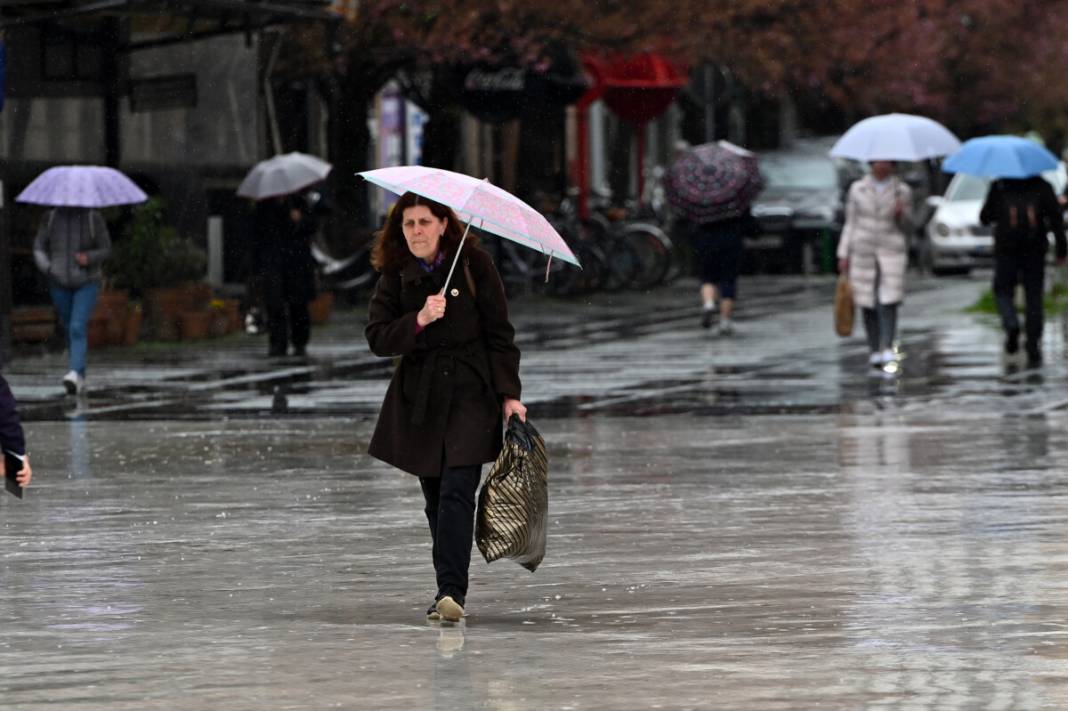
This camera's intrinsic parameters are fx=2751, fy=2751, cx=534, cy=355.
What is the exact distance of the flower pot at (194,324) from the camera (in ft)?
84.8

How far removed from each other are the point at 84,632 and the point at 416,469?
3.78 feet

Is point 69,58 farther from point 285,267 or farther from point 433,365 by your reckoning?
point 433,365

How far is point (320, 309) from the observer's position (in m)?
28.6

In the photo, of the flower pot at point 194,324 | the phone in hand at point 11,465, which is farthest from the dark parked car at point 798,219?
the phone in hand at point 11,465

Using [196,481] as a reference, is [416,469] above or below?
above

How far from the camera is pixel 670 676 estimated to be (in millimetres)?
7496

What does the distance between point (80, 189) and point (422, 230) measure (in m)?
11.6

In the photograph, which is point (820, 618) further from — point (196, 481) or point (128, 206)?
point (128, 206)

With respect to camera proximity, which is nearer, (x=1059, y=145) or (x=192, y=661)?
(x=192, y=661)

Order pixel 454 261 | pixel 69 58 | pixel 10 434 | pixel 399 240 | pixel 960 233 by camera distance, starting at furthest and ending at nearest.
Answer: pixel 960 233, pixel 69 58, pixel 399 240, pixel 454 261, pixel 10 434

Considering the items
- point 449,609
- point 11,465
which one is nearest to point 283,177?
point 449,609

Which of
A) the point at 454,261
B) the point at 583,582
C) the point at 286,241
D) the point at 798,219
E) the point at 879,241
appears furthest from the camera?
the point at 798,219

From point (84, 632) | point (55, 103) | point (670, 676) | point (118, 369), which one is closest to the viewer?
point (670, 676)

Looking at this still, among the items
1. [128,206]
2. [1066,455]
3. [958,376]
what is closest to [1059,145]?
[128,206]
